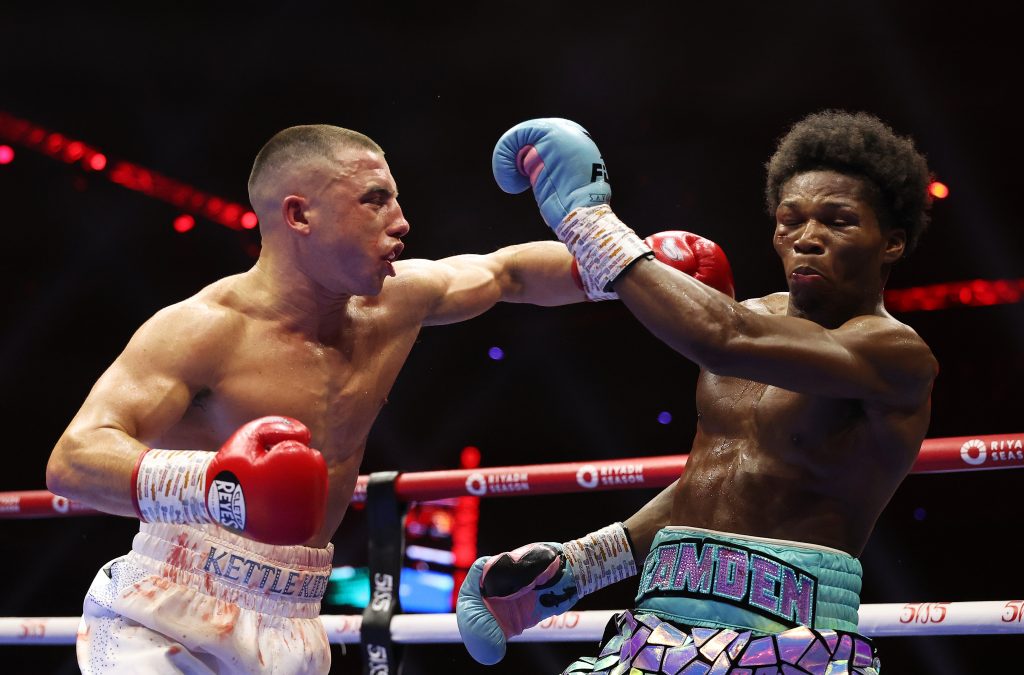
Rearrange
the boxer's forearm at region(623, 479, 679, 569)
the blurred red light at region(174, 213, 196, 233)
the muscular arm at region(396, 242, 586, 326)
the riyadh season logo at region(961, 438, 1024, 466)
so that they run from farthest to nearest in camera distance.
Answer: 1. the blurred red light at region(174, 213, 196, 233)
2. the muscular arm at region(396, 242, 586, 326)
3. the riyadh season logo at region(961, 438, 1024, 466)
4. the boxer's forearm at region(623, 479, 679, 569)

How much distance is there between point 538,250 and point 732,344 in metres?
0.83

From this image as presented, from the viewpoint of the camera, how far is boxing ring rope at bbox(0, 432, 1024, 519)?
85.4 inches

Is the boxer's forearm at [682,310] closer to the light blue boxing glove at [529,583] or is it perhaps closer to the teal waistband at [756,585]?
the teal waistband at [756,585]

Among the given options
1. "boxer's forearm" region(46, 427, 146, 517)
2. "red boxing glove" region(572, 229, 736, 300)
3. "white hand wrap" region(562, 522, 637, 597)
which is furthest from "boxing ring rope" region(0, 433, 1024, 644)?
"boxer's forearm" region(46, 427, 146, 517)

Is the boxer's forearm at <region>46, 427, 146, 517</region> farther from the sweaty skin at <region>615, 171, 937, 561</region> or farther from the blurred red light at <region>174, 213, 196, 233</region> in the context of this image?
the blurred red light at <region>174, 213, 196, 233</region>

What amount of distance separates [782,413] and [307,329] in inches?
36.0

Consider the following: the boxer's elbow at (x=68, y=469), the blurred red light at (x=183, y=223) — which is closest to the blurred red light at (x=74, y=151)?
the blurred red light at (x=183, y=223)

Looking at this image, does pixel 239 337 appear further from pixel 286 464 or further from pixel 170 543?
pixel 286 464

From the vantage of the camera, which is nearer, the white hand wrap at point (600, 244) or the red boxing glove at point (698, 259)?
the white hand wrap at point (600, 244)

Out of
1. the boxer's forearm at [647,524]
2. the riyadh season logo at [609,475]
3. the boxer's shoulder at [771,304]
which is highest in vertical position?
the boxer's shoulder at [771,304]

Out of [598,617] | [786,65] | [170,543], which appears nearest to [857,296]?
[598,617]

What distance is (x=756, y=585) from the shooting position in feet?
5.03

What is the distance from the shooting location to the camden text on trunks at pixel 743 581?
4.98 ft

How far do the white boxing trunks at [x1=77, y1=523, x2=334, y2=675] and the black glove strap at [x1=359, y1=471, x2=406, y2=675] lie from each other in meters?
0.57
